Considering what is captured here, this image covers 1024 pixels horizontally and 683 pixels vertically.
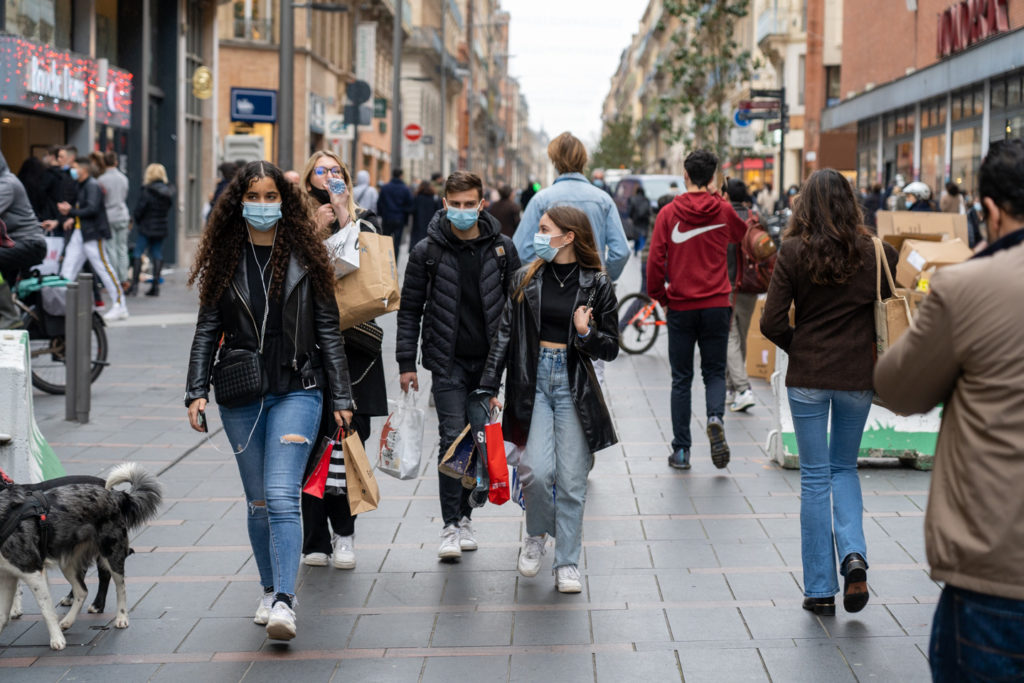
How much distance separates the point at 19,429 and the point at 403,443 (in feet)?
5.81

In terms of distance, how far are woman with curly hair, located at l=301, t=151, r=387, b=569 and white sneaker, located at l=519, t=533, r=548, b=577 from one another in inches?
31.4

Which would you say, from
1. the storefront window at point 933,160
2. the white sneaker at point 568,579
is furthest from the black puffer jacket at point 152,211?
the storefront window at point 933,160

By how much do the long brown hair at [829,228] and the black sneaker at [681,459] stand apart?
3.35 meters

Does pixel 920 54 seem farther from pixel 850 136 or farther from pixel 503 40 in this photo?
pixel 503 40

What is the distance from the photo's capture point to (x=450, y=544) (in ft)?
21.3

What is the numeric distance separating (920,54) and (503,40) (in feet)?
445

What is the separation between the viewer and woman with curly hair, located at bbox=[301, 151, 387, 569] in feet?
20.3

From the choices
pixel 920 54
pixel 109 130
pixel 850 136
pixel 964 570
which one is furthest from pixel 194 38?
pixel 964 570

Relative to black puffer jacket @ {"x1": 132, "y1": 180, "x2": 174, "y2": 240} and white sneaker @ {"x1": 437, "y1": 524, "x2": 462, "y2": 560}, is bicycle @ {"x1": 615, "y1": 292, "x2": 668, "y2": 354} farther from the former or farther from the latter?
white sneaker @ {"x1": 437, "y1": 524, "x2": 462, "y2": 560}

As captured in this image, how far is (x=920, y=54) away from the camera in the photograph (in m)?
31.8

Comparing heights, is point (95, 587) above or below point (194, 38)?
below

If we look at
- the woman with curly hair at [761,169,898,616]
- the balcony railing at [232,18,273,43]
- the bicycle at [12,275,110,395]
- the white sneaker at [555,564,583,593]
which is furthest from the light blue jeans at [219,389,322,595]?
the balcony railing at [232,18,273,43]

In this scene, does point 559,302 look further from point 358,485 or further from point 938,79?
point 938,79

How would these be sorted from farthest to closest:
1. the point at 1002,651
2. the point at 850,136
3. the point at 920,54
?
the point at 850,136 < the point at 920,54 < the point at 1002,651
